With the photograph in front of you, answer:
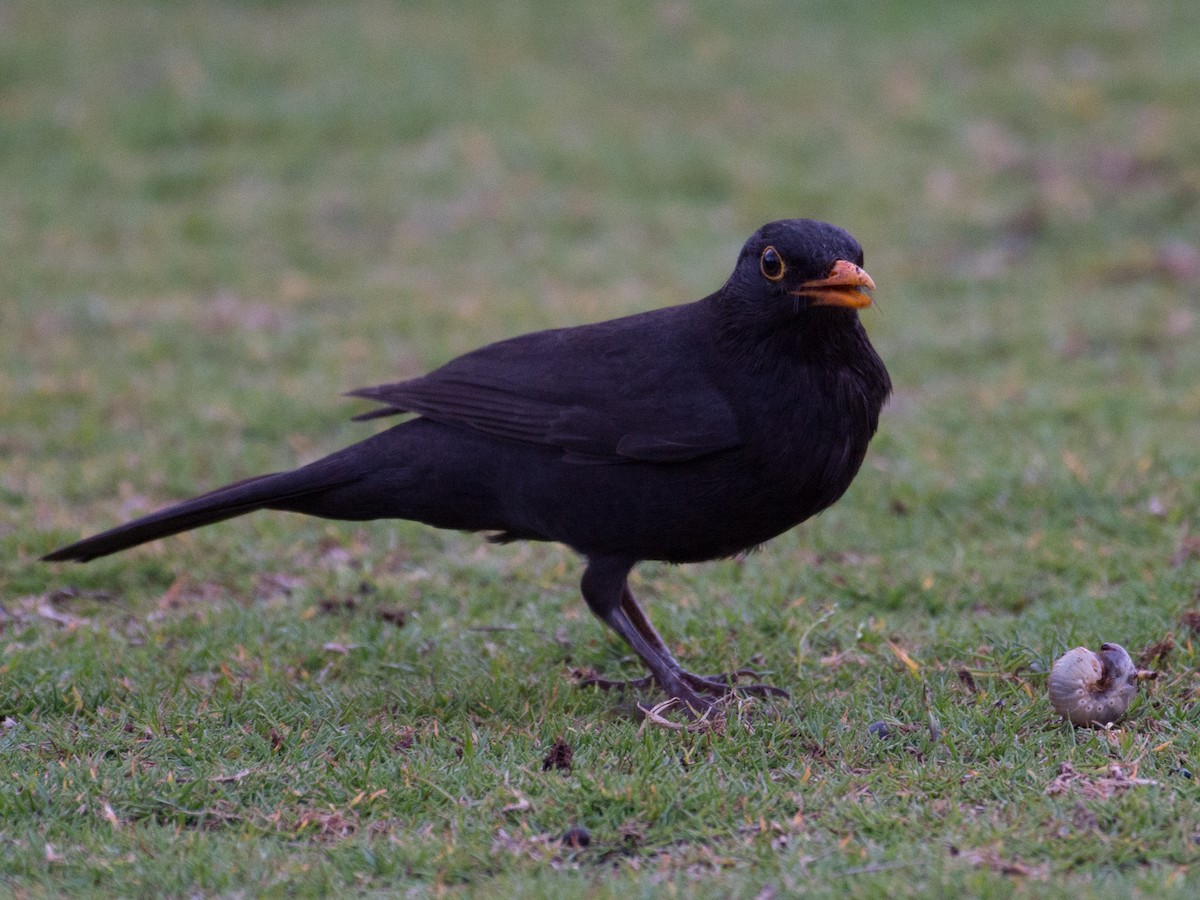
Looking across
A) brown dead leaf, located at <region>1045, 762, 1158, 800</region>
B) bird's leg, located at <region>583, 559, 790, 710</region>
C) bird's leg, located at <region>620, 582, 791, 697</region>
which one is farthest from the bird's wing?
brown dead leaf, located at <region>1045, 762, 1158, 800</region>

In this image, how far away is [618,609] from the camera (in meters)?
4.69

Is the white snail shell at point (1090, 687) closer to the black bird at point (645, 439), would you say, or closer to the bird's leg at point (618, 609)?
the black bird at point (645, 439)

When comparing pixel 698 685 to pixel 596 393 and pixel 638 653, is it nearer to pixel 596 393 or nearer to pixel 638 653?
pixel 638 653

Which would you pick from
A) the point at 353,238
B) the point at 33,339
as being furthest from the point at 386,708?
the point at 353,238

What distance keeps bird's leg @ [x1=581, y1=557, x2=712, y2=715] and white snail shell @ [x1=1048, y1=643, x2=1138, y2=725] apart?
112 cm

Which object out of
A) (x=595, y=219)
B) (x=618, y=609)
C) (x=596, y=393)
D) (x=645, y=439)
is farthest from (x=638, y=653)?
(x=595, y=219)

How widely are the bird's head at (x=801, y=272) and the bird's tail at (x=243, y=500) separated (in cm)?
143

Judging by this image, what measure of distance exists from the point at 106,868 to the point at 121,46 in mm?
11789

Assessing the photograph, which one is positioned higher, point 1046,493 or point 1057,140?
point 1057,140

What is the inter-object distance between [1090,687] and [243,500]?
2.67m

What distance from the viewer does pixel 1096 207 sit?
33.1 ft

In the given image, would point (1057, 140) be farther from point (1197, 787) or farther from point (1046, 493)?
point (1197, 787)

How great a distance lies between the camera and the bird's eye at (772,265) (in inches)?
177

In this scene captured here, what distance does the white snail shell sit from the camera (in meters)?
4.10
